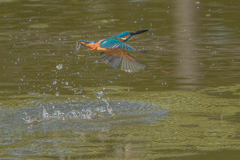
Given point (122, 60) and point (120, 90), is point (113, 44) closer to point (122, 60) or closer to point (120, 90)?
point (122, 60)

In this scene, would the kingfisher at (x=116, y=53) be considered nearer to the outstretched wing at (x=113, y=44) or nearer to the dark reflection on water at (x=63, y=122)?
the outstretched wing at (x=113, y=44)

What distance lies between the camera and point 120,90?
18.9 feet

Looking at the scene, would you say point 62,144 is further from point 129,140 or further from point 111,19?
point 111,19

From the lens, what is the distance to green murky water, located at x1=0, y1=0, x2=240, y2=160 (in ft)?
13.3

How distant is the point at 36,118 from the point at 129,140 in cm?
121

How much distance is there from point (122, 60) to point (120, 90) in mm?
1291

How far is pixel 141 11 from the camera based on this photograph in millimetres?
10555

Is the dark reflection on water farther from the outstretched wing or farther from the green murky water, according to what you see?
the outstretched wing

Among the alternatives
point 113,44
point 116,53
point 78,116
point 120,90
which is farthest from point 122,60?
point 120,90

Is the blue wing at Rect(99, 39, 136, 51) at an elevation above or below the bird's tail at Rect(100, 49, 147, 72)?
above

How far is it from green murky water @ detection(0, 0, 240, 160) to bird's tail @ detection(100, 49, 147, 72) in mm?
580

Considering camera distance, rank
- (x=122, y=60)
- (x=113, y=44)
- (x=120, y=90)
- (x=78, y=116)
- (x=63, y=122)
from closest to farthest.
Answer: (x=113, y=44) → (x=122, y=60) → (x=63, y=122) → (x=78, y=116) → (x=120, y=90)

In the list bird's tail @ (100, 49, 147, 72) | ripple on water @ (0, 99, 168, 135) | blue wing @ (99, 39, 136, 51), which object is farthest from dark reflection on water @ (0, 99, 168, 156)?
blue wing @ (99, 39, 136, 51)

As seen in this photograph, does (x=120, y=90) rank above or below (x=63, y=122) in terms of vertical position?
above
